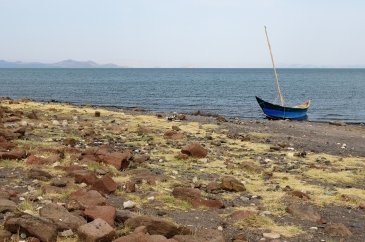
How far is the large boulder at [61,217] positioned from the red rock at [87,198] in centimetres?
64

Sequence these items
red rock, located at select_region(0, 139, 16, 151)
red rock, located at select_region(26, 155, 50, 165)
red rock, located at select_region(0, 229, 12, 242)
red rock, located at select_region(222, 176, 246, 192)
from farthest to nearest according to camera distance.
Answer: red rock, located at select_region(0, 139, 16, 151)
red rock, located at select_region(26, 155, 50, 165)
red rock, located at select_region(222, 176, 246, 192)
red rock, located at select_region(0, 229, 12, 242)

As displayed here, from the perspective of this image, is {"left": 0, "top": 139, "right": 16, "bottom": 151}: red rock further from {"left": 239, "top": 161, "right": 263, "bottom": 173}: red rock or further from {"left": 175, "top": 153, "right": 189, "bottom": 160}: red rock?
{"left": 239, "top": 161, "right": 263, "bottom": 173}: red rock

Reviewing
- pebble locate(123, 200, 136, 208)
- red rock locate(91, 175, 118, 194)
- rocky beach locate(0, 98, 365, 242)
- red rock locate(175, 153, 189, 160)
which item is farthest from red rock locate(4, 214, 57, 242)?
red rock locate(175, 153, 189, 160)

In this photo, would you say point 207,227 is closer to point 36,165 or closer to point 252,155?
point 36,165

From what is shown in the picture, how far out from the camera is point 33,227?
6.83m

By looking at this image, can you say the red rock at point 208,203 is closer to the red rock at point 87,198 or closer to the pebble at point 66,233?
the red rock at point 87,198

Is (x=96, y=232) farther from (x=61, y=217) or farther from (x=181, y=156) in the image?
(x=181, y=156)

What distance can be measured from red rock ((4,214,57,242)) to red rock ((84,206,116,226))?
39.6 inches

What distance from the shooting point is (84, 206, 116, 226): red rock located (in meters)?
7.85

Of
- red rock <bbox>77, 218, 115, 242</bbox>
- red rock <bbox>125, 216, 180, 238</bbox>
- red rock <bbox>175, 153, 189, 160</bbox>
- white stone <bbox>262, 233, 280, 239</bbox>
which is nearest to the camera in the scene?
red rock <bbox>77, 218, 115, 242</bbox>

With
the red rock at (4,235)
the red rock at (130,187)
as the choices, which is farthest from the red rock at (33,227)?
the red rock at (130,187)

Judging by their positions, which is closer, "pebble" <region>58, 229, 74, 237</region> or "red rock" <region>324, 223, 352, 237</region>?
"pebble" <region>58, 229, 74, 237</region>

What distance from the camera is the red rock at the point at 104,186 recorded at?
33.6ft

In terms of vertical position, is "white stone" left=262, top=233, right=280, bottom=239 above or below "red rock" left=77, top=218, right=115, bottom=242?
below
